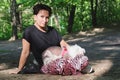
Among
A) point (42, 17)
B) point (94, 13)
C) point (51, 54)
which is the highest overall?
point (42, 17)

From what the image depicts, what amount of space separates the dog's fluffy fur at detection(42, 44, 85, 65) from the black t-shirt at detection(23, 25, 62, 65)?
149 millimetres

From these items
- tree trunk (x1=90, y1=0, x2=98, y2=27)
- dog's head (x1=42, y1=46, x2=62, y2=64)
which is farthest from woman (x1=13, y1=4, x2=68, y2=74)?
tree trunk (x1=90, y1=0, x2=98, y2=27)

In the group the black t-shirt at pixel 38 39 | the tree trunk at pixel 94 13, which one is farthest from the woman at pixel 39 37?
the tree trunk at pixel 94 13

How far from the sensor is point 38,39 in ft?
19.8

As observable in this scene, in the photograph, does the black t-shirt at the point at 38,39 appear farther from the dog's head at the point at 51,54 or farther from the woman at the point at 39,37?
the dog's head at the point at 51,54

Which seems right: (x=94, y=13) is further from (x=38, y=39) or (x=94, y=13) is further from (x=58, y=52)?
(x=58, y=52)

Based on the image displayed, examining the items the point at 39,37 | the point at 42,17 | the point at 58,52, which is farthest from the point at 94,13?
the point at 58,52

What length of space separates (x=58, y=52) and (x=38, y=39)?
454 mm

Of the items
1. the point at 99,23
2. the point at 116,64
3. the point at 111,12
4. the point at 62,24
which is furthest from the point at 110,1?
the point at 116,64

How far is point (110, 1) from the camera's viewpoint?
109 feet

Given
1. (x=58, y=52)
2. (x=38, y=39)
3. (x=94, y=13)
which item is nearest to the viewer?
(x=58, y=52)

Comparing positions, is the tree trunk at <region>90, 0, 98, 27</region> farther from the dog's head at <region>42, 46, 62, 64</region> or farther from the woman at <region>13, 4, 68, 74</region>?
the dog's head at <region>42, 46, 62, 64</region>

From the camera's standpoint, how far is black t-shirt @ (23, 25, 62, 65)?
6000 millimetres

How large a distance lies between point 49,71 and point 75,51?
0.54 metres
